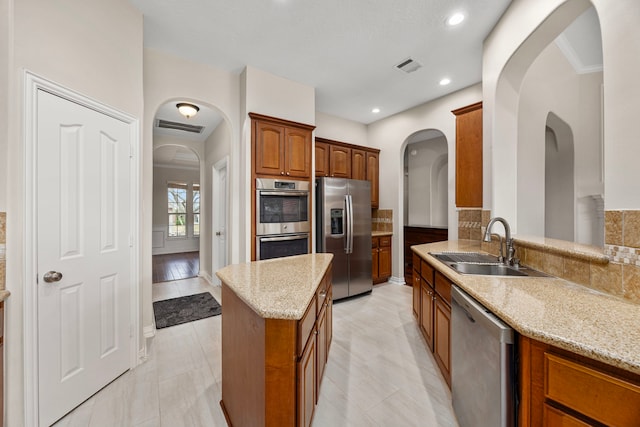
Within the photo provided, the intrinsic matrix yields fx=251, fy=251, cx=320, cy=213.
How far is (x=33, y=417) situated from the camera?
4.89ft

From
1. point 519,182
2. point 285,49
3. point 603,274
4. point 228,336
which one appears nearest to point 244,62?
point 285,49

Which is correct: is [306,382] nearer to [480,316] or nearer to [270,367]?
[270,367]

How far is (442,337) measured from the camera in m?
1.93

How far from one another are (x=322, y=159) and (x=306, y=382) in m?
3.34

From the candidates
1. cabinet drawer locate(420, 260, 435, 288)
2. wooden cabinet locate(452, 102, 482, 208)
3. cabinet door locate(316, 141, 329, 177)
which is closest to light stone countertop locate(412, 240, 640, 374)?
cabinet drawer locate(420, 260, 435, 288)

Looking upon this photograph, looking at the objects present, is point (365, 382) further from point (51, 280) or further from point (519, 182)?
point (519, 182)

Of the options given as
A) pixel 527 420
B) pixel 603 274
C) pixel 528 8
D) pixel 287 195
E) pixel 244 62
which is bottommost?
pixel 527 420

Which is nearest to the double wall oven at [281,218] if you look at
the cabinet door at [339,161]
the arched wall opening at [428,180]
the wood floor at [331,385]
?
the cabinet door at [339,161]

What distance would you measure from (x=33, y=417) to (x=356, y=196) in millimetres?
3653

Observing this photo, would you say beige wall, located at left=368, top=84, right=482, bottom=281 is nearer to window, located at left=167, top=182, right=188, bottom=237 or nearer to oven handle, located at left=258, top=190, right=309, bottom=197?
oven handle, located at left=258, top=190, right=309, bottom=197

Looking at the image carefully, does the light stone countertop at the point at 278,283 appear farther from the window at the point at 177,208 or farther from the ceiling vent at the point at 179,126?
the window at the point at 177,208

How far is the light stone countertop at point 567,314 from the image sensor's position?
79cm

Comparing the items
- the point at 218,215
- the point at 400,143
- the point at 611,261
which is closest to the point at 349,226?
the point at 400,143

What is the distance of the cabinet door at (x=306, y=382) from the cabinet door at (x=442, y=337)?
3.33 feet
